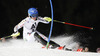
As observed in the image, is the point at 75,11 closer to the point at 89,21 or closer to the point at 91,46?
the point at 89,21

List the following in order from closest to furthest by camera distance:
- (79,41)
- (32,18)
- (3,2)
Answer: (32,18), (79,41), (3,2)

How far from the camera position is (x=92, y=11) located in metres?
4.88

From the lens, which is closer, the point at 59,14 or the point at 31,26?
the point at 31,26

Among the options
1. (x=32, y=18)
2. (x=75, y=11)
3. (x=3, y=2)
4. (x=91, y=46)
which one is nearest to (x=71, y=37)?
(x=91, y=46)

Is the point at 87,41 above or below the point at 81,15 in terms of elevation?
below

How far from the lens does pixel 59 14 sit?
4812mm

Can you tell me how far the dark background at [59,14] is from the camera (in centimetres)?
466

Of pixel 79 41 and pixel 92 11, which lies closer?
pixel 79 41

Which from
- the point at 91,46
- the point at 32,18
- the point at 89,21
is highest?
the point at 32,18

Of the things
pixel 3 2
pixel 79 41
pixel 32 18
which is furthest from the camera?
pixel 3 2

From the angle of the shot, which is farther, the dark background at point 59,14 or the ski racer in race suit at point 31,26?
the dark background at point 59,14

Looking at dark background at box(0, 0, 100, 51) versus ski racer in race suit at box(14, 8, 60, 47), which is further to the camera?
dark background at box(0, 0, 100, 51)

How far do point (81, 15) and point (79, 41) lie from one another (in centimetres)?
79

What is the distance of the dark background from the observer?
4656 mm
